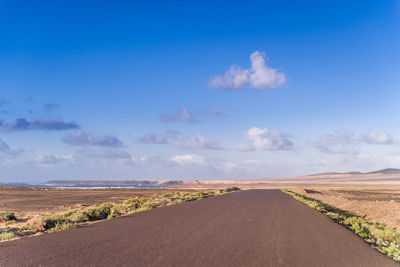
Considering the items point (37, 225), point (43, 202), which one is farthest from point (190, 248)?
point (43, 202)

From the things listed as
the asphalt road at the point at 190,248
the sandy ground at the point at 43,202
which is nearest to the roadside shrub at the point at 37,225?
the asphalt road at the point at 190,248

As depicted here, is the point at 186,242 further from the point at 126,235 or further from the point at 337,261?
the point at 337,261

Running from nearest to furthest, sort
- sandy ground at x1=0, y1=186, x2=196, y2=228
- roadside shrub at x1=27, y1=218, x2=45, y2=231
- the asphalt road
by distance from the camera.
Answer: the asphalt road < roadside shrub at x1=27, y1=218, x2=45, y2=231 < sandy ground at x1=0, y1=186, x2=196, y2=228

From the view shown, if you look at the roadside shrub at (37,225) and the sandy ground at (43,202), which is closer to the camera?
the roadside shrub at (37,225)

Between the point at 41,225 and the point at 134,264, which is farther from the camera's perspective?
the point at 41,225

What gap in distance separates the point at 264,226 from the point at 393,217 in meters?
10.2

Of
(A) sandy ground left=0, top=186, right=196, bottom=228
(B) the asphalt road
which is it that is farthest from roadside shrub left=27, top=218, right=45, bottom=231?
(A) sandy ground left=0, top=186, right=196, bottom=228

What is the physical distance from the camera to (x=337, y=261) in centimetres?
877

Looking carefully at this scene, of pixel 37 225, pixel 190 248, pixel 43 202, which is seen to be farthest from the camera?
pixel 43 202

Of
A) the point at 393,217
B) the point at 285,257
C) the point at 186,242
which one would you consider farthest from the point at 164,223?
the point at 393,217

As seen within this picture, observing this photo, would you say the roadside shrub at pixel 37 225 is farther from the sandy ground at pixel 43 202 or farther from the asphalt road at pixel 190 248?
the sandy ground at pixel 43 202

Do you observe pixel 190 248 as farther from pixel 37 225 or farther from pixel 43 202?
pixel 43 202

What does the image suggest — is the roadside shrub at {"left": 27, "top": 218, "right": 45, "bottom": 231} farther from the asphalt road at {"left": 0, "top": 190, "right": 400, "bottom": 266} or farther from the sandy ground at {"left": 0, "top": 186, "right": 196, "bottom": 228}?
the sandy ground at {"left": 0, "top": 186, "right": 196, "bottom": 228}

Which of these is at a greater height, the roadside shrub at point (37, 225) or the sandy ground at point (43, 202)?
the roadside shrub at point (37, 225)
